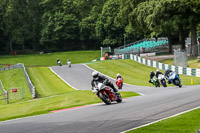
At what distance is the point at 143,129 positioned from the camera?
29.6 feet

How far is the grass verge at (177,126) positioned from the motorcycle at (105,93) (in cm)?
470

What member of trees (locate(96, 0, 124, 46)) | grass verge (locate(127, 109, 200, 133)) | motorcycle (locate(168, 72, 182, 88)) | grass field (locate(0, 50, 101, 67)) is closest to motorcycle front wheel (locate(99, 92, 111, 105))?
grass verge (locate(127, 109, 200, 133))

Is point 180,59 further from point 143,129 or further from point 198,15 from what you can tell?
point 143,129

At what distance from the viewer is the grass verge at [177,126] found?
8.70m

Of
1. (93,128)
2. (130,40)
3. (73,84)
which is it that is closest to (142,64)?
(73,84)

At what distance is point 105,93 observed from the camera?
49.8ft

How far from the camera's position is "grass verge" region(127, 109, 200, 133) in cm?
870

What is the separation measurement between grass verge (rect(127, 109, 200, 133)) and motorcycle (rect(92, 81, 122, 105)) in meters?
4.70

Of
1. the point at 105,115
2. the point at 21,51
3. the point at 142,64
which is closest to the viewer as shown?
the point at 105,115

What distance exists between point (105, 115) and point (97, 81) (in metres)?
3.74

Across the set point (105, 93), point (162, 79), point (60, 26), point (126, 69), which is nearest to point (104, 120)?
point (105, 93)

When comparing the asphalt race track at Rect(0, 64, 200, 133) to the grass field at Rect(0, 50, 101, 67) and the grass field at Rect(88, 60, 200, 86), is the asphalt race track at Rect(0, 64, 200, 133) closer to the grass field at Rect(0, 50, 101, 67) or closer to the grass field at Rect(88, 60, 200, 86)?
the grass field at Rect(88, 60, 200, 86)

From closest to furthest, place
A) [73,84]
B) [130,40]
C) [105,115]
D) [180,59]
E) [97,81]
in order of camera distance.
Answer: [105,115], [97,81], [73,84], [180,59], [130,40]

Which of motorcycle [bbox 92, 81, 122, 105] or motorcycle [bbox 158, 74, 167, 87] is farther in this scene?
motorcycle [bbox 158, 74, 167, 87]
